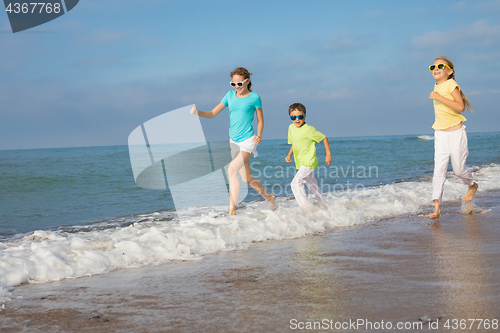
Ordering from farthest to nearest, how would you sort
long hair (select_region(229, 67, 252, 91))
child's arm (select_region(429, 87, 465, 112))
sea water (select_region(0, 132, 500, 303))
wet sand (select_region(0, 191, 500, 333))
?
long hair (select_region(229, 67, 252, 91)), child's arm (select_region(429, 87, 465, 112)), sea water (select_region(0, 132, 500, 303)), wet sand (select_region(0, 191, 500, 333))

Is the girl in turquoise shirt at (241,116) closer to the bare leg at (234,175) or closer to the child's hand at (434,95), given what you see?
the bare leg at (234,175)

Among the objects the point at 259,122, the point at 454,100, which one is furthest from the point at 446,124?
the point at 259,122

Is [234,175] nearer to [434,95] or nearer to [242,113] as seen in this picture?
[242,113]

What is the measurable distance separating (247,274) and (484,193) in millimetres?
6775

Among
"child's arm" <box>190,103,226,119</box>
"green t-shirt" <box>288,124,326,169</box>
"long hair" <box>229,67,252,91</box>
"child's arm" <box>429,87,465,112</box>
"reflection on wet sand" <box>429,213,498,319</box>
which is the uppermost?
"long hair" <box>229,67,252,91</box>

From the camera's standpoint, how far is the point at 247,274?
313 cm

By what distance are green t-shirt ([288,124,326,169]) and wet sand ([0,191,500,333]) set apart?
2019 millimetres

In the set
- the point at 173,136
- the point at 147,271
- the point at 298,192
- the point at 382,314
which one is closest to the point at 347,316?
the point at 382,314

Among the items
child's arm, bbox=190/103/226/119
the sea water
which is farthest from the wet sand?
child's arm, bbox=190/103/226/119

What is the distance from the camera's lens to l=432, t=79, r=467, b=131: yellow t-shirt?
5.20 meters

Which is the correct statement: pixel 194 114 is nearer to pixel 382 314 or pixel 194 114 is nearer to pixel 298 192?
pixel 298 192

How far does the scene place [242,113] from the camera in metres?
5.71

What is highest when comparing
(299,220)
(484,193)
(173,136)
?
(173,136)

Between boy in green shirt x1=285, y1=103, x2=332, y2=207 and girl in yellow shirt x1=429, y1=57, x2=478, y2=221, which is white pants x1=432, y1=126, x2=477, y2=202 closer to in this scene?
girl in yellow shirt x1=429, y1=57, x2=478, y2=221
